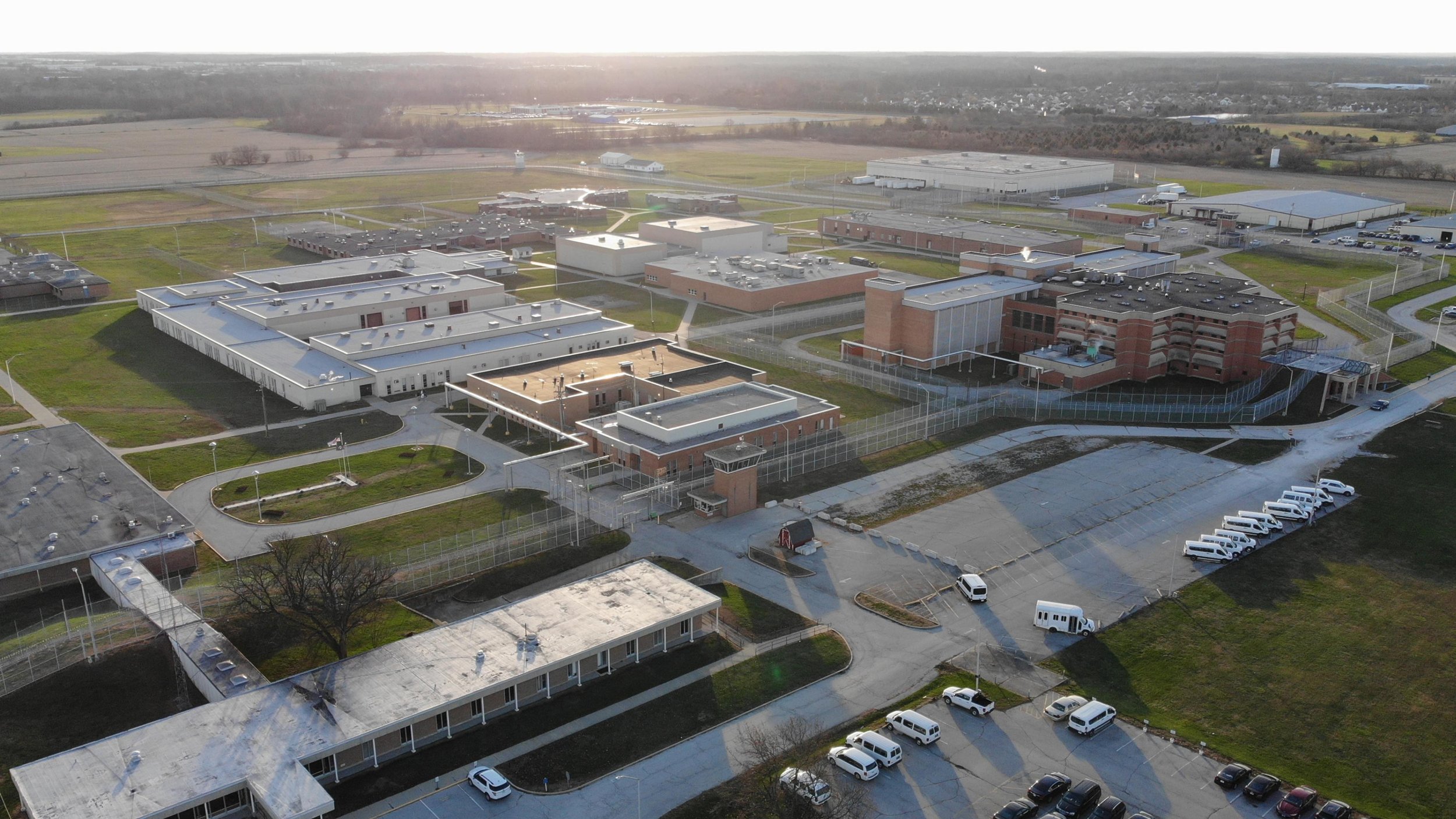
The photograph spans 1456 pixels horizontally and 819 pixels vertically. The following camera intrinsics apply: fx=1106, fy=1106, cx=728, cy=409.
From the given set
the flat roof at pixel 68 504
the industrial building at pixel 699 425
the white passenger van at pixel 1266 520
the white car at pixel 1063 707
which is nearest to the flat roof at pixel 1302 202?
the white passenger van at pixel 1266 520

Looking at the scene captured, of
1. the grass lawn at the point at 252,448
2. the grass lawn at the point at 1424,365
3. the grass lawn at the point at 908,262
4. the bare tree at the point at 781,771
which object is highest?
the grass lawn at the point at 908,262

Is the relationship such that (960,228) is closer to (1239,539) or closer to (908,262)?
(908,262)

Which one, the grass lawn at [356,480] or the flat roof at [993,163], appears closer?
the grass lawn at [356,480]

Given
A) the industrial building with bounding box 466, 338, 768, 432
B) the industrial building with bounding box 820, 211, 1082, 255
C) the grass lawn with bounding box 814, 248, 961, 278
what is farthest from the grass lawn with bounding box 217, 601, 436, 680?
the industrial building with bounding box 820, 211, 1082, 255

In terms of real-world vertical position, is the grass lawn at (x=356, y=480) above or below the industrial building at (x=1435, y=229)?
below

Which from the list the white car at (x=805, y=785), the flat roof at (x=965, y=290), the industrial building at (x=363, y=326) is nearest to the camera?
the white car at (x=805, y=785)

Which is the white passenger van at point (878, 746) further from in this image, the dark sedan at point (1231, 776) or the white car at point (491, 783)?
the white car at point (491, 783)
